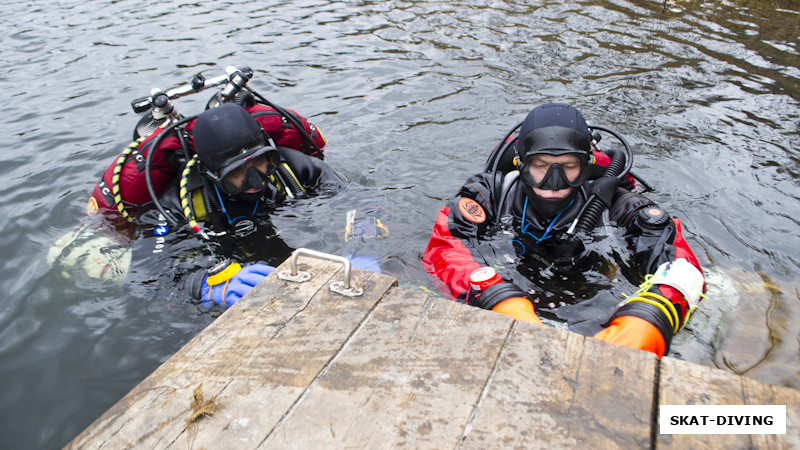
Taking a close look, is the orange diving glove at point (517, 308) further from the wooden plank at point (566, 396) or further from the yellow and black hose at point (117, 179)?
the yellow and black hose at point (117, 179)

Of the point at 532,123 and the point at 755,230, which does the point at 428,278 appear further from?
the point at 755,230

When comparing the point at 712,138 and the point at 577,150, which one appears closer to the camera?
the point at 577,150

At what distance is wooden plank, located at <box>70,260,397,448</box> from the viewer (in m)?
1.75

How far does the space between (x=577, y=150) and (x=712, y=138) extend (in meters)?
3.52

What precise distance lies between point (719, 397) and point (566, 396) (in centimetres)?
50

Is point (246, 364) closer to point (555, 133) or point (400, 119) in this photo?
point (555, 133)

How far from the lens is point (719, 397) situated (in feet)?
5.55

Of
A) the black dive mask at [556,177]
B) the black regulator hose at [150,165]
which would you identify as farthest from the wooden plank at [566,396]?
the black regulator hose at [150,165]

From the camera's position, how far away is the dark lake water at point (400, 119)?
132 inches

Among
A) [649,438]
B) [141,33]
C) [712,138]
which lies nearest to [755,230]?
[712,138]

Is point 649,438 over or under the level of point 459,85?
over

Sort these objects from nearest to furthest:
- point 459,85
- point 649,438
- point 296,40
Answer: point 649,438 < point 459,85 < point 296,40

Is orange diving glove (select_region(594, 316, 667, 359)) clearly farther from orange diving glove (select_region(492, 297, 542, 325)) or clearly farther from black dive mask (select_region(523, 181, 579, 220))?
black dive mask (select_region(523, 181, 579, 220))

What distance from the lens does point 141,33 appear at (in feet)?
32.0
